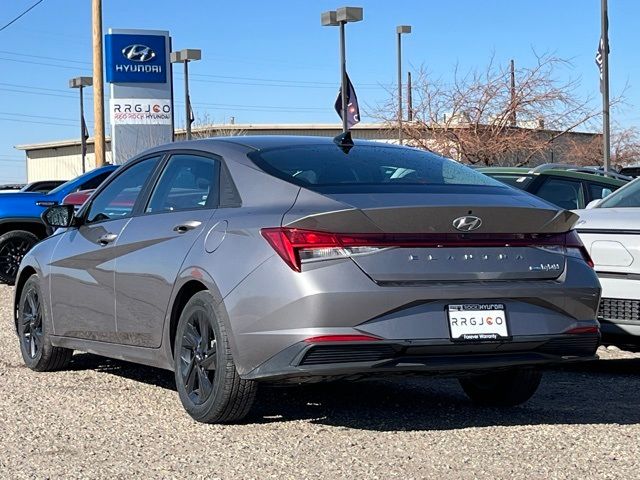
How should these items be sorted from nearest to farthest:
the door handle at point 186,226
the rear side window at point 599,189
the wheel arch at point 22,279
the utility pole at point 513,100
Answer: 1. the door handle at point 186,226
2. the wheel arch at point 22,279
3. the rear side window at point 599,189
4. the utility pole at point 513,100

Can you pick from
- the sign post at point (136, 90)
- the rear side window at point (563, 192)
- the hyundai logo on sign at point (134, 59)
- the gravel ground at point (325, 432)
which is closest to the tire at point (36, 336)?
the gravel ground at point (325, 432)

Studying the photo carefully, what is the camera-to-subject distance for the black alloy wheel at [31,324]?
8.12m

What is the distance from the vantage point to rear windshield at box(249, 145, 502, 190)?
6.02m

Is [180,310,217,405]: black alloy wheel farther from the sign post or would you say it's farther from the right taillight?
the sign post

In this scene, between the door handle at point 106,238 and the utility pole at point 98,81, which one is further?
the utility pole at point 98,81

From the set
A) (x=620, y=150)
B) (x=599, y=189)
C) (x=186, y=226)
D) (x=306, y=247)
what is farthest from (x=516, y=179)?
(x=620, y=150)

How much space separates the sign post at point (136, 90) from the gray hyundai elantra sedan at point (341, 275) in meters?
28.5

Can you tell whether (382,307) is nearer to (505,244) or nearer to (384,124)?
(505,244)

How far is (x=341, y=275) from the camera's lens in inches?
212

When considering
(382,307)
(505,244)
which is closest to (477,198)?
(505,244)

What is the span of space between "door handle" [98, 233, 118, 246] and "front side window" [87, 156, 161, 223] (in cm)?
15

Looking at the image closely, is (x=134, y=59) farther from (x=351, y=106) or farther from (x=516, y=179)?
(x=516, y=179)

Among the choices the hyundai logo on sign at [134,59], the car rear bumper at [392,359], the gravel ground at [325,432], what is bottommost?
the gravel ground at [325,432]

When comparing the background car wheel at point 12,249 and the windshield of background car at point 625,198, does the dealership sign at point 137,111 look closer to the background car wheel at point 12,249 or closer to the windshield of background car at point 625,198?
the background car wheel at point 12,249
